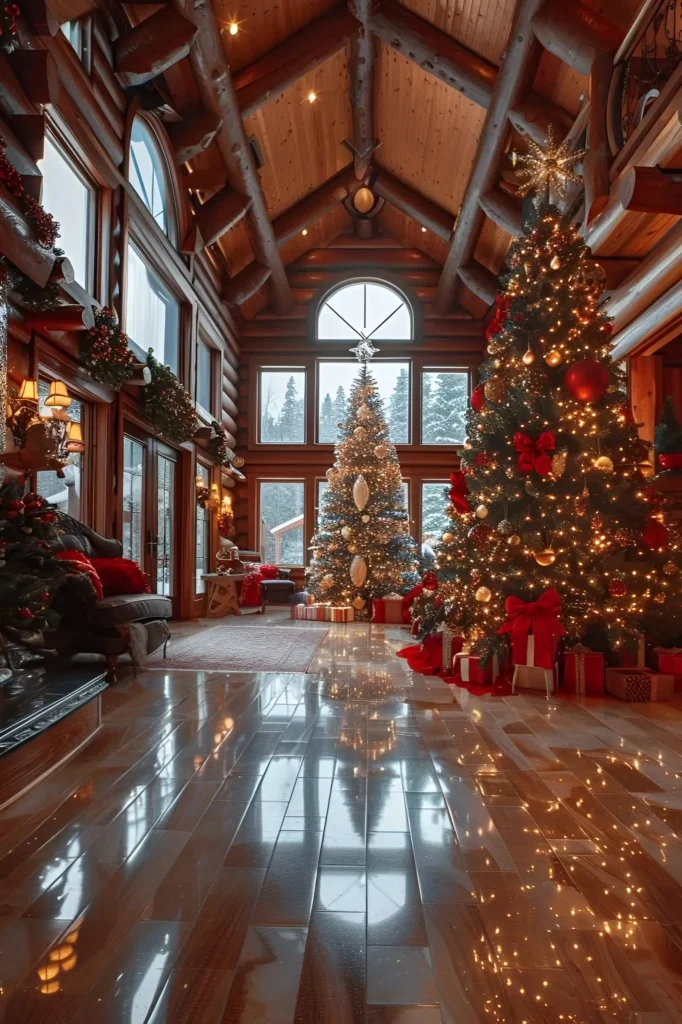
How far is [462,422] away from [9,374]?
9500 mm

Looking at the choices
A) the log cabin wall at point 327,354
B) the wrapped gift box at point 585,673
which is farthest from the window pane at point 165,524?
the wrapped gift box at point 585,673

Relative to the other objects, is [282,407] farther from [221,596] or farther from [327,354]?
[221,596]

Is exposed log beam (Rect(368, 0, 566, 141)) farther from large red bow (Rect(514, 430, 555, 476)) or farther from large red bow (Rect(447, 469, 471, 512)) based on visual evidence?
large red bow (Rect(514, 430, 555, 476))

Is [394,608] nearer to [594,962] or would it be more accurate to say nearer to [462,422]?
[462,422]

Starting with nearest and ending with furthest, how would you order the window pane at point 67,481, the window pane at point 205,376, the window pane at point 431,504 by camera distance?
the window pane at point 67,481 < the window pane at point 205,376 < the window pane at point 431,504

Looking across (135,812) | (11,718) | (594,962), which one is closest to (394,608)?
(11,718)

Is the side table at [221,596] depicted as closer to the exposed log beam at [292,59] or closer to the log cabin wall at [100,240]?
the log cabin wall at [100,240]

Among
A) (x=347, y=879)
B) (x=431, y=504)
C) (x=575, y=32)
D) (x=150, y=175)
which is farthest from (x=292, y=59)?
(x=347, y=879)

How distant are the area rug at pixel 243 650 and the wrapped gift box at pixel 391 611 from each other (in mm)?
1518

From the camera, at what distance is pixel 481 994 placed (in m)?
1.25

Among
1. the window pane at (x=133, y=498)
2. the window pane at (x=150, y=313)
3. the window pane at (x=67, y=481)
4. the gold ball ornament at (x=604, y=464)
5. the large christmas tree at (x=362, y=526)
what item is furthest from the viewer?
the large christmas tree at (x=362, y=526)

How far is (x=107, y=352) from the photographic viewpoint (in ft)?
19.1

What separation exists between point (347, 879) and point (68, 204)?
589 centimetres

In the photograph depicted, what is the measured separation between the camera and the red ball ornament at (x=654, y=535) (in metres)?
4.30
